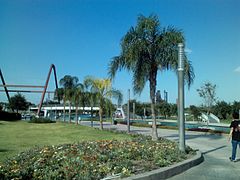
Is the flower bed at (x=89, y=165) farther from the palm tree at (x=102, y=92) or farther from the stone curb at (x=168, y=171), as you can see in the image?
the palm tree at (x=102, y=92)

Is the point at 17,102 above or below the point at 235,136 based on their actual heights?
above

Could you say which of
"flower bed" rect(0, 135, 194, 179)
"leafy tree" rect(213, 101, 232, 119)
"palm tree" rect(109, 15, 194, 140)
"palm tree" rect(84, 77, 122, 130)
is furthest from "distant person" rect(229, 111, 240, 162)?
"leafy tree" rect(213, 101, 232, 119)

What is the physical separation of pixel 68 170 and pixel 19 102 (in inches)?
2842

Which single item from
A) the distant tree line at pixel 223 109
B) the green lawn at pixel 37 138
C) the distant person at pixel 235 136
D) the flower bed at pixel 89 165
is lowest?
the green lawn at pixel 37 138

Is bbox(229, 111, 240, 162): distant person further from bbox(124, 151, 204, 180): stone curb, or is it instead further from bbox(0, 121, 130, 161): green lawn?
bbox(0, 121, 130, 161): green lawn

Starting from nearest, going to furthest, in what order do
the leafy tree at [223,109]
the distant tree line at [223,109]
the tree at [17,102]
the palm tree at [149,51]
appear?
1. the palm tree at [149,51]
2. the distant tree line at [223,109]
3. the leafy tree at [223,109]
4. the tree at [17,102]

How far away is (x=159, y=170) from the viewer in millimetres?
7055

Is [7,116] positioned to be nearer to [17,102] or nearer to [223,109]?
[17,102]

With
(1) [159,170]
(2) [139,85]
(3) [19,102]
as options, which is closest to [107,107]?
(2) [139,85]

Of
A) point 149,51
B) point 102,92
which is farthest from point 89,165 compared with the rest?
point 102,92

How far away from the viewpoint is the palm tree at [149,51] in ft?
47.5

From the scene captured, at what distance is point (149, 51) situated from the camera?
48.2 ft

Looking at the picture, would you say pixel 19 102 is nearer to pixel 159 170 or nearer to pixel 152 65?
pixel 152 65

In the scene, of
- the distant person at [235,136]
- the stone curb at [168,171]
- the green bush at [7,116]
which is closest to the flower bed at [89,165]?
the stone curb at [168,171]
